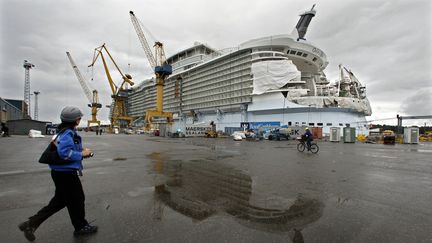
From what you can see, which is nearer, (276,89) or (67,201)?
(67,201)

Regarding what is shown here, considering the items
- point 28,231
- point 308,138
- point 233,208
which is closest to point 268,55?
point 308,138

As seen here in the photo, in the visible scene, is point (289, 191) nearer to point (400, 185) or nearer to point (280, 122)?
point (400, 185)

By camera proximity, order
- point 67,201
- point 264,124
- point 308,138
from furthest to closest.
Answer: point 264,124 < point 308,138 < point 67,201

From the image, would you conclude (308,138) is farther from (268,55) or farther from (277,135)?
(268,55)

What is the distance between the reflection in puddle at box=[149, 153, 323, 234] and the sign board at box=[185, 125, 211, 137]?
35.9 meters

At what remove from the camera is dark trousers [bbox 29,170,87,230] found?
268 centimetres

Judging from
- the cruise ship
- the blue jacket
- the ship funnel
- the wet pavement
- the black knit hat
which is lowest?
the wet pavement

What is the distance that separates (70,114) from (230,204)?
306 centimetres

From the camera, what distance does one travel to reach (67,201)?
2.72m

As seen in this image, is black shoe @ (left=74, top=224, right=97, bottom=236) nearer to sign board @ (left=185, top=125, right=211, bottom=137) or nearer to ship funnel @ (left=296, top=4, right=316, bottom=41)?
sign board @ (left=185, top=125, right=211, bottom=137)

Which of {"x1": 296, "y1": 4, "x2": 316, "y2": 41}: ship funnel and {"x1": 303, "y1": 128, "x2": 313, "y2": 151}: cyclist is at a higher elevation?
{"x1": 296, "y1": 4, "x2": 316, "y2": 41}: ship funnel

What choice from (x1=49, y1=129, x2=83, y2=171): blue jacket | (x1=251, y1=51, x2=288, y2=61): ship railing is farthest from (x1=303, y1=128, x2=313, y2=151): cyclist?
(x1=251, y1=51, x2=288, y2=61): ship railing

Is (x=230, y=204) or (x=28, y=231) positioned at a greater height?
(x=28, y=231)

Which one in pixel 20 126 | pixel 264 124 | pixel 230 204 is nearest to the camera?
pixel 230 204
